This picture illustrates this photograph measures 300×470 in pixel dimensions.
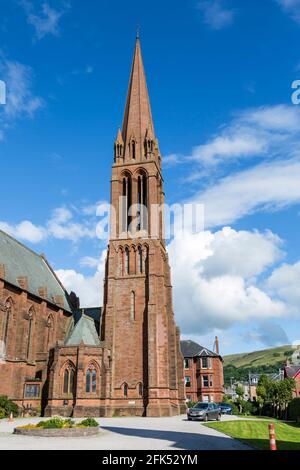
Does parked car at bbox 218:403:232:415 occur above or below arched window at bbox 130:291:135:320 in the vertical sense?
below

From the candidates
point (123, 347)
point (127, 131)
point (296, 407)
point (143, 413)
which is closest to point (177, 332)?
point (123, 347)

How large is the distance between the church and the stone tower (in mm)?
106

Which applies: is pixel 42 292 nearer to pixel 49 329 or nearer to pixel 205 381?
pixel 49 329

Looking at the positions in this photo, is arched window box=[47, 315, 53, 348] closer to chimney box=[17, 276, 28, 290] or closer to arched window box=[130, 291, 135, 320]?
chimney box=[17, 276, 28, 290]

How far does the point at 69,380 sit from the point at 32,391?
3.90 m

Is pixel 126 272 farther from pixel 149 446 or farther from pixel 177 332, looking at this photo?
pixel 149 446

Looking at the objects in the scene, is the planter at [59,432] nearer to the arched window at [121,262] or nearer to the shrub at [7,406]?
the shrub at [7,406]

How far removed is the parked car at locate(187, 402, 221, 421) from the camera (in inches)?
1308

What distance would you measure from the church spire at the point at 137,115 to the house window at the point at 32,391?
28981 millimetres

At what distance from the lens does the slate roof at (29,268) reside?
150 feet

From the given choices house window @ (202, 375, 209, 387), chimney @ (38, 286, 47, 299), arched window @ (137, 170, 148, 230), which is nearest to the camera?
chimney @ (38, 286, 47, 299)

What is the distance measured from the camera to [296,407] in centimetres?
3956

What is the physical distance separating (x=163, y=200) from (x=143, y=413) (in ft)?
87.9

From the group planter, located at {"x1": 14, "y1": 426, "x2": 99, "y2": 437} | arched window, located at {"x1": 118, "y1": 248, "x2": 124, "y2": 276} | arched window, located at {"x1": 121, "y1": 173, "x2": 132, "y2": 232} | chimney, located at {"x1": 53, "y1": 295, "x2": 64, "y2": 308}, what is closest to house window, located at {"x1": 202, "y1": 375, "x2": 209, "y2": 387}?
chimney, located at {"x1": 53, "y1": 295, "x2": 64, "y2": 308}
